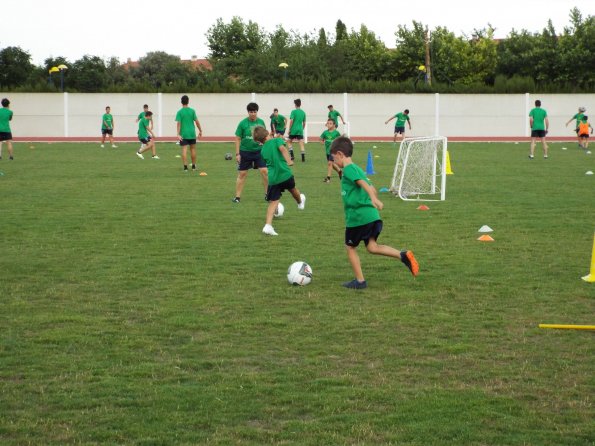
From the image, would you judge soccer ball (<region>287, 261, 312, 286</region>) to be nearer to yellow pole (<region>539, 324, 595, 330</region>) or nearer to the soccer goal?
yellow pole (<region>539, 324, 595, 330</region>)

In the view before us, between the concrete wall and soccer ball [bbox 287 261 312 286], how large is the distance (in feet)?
136

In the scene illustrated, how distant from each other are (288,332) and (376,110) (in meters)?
45.3

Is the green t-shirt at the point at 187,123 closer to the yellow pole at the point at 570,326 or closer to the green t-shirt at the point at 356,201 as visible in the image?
the green t-shirt at the point at 356,201

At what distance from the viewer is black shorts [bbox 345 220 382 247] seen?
9020mm

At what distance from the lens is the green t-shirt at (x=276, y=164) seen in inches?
518

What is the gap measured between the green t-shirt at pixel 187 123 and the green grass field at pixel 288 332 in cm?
898

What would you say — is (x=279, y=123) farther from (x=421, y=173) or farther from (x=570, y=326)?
(x=570, y=326)

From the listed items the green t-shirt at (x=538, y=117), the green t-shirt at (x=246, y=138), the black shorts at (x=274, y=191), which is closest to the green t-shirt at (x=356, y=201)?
the black shorts at (x=274, y=191)

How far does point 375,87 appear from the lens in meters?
53.2

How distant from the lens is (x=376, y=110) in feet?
170

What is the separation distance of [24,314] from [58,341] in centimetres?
106

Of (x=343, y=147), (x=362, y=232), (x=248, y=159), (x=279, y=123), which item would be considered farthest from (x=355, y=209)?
(x=279, y=123)

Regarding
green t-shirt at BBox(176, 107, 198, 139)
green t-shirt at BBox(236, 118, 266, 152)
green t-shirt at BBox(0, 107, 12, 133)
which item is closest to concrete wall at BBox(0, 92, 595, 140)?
green t-shirt at BBox(0, 107, 12, 133)

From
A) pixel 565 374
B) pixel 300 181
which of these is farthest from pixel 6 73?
pixel 565 374
